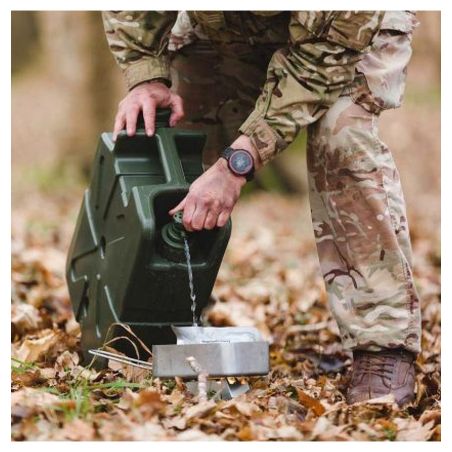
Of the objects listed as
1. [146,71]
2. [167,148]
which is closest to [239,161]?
[167,148]

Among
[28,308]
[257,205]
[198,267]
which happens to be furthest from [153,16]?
[257,205]

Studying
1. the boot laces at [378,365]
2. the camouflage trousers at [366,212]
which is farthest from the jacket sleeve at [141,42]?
the boot laces at [378,365]

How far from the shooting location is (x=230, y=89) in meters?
3.72

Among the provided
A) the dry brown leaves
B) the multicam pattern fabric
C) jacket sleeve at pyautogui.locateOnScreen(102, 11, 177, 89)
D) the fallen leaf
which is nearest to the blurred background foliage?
the dry brown leaves

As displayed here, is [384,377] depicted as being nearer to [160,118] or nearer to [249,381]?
[249,381]

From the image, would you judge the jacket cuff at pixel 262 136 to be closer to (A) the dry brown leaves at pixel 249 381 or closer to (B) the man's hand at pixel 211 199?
(B) the man's hand at pixel 211 199

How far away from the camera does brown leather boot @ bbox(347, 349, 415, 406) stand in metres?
3.07

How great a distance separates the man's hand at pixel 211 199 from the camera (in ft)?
9.45

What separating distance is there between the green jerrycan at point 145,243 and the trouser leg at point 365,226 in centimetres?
45

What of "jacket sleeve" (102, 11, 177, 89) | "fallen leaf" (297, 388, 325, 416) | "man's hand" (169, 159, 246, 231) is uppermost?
"jacket sleeve" (102, 11, 177, 89)

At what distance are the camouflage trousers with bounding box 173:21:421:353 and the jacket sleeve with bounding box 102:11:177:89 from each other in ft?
2.30

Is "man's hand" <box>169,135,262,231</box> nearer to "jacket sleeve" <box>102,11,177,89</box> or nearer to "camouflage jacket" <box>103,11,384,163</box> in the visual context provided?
"camouflage jacket" <box>103,11,384,163</box>

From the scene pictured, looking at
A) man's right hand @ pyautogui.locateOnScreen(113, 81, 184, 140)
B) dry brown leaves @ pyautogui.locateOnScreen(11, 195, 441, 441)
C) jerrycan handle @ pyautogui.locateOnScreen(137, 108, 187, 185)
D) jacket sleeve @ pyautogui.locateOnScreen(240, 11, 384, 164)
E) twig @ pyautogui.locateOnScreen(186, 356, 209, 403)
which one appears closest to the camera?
dry brown leaves @ pyautogui.locateOnScreen(11, 195, 441, 441)

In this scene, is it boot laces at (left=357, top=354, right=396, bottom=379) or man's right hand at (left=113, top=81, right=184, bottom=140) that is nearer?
boot laces at (left=357, top=354, right=396, bottom=379)
